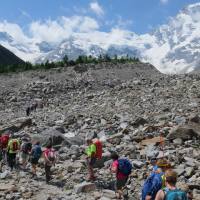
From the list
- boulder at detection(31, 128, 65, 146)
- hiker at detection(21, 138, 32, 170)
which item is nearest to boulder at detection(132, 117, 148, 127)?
boulder at detection(31, 128, 65, 146)

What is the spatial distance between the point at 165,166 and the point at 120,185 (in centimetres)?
433

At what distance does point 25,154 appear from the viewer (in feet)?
71.2

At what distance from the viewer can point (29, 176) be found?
64.7 feet

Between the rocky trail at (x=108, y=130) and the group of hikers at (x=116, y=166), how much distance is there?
577 mm

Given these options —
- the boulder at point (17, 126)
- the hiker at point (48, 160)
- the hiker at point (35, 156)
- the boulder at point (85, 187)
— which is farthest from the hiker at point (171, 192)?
the boulder at point (17, 126)

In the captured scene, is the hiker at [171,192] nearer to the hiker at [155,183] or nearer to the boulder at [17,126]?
the hiker at [155,183]

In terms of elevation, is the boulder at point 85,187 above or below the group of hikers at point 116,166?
below

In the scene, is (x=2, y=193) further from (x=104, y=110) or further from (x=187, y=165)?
(x=104, y=110)

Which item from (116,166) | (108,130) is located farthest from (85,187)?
(108,130)

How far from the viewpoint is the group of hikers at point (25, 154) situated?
1844 cm

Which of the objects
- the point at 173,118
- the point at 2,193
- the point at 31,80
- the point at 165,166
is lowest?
the point at 2,193

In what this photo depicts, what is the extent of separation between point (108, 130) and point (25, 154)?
7230mm

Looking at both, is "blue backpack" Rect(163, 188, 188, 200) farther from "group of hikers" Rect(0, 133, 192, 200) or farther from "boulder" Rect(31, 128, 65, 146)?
"boulder" Rect(31, 128, 65, 146)

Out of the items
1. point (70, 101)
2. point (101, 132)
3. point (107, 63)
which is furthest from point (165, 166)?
point (107, 63)
